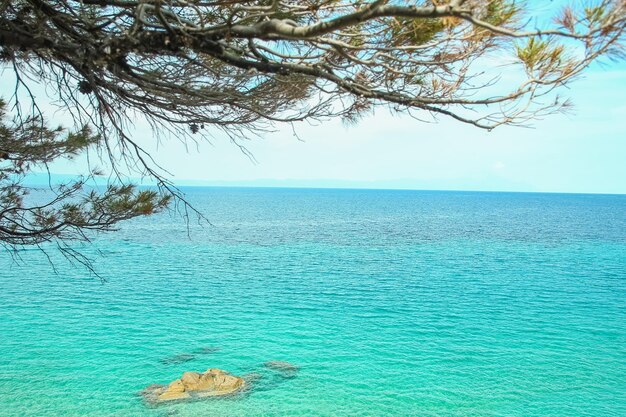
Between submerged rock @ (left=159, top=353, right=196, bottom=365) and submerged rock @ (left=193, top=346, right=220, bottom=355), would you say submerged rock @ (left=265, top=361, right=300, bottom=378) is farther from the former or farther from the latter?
submerged rock @ (left=159, top=353, right=196, bottom=365)

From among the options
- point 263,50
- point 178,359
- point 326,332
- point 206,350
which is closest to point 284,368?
point 206,350

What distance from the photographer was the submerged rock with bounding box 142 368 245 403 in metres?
10.4

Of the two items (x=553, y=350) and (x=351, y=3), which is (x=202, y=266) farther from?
(x=351, y=3)

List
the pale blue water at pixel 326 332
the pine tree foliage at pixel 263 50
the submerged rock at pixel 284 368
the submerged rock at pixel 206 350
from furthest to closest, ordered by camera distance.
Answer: the submerged rock at pixel 206 350
the submerged rock at pixel 284 368
the pale blue water at pixel 326 332
the pine tree foliage at pixel 263 50

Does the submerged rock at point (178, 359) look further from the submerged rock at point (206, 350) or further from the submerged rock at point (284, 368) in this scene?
the submerged rock at point (284, 368)

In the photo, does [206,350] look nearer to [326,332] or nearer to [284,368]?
[284,368]

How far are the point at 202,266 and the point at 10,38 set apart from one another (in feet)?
74.4

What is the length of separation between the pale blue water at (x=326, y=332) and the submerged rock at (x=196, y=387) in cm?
31

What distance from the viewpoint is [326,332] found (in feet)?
49.3

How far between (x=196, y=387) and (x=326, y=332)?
523 cm

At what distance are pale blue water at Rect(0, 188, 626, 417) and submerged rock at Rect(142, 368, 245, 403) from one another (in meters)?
0.31

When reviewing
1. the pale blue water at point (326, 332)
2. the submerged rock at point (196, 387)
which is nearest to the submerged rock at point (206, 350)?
the pale blue water at point (326, 332)

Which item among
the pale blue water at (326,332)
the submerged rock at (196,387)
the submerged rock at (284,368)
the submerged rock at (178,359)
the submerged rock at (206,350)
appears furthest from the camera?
the submerged rock at (206,350)

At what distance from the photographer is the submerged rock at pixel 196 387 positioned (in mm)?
10359
